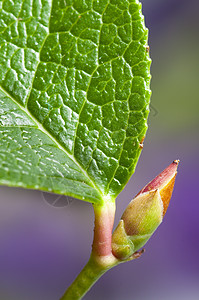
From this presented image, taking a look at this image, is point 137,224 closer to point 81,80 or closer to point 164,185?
point 164,185

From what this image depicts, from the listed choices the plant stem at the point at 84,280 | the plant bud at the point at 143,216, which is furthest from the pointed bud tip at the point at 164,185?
the plant stem at the point at 84,280

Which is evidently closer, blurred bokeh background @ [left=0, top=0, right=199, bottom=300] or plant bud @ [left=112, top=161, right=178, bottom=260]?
plant bud @ [left=112, top=161, right=178, bottom=260]

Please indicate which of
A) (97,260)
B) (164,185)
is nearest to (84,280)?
(97,260)

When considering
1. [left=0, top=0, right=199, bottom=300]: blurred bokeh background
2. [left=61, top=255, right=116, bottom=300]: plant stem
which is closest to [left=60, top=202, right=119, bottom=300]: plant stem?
[left=61, top=255, right=116, bottom=300]: plant stem

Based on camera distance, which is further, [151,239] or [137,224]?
[151,239]

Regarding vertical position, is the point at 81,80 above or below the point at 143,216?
above

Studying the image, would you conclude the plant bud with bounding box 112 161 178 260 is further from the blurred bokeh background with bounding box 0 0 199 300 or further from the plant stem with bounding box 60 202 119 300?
the blurred bokeh background with bounding box 0 0 199 300

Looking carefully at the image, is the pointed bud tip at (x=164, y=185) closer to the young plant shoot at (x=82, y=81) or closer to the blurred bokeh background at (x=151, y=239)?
the young plant shoot at (x=82, y=81)
